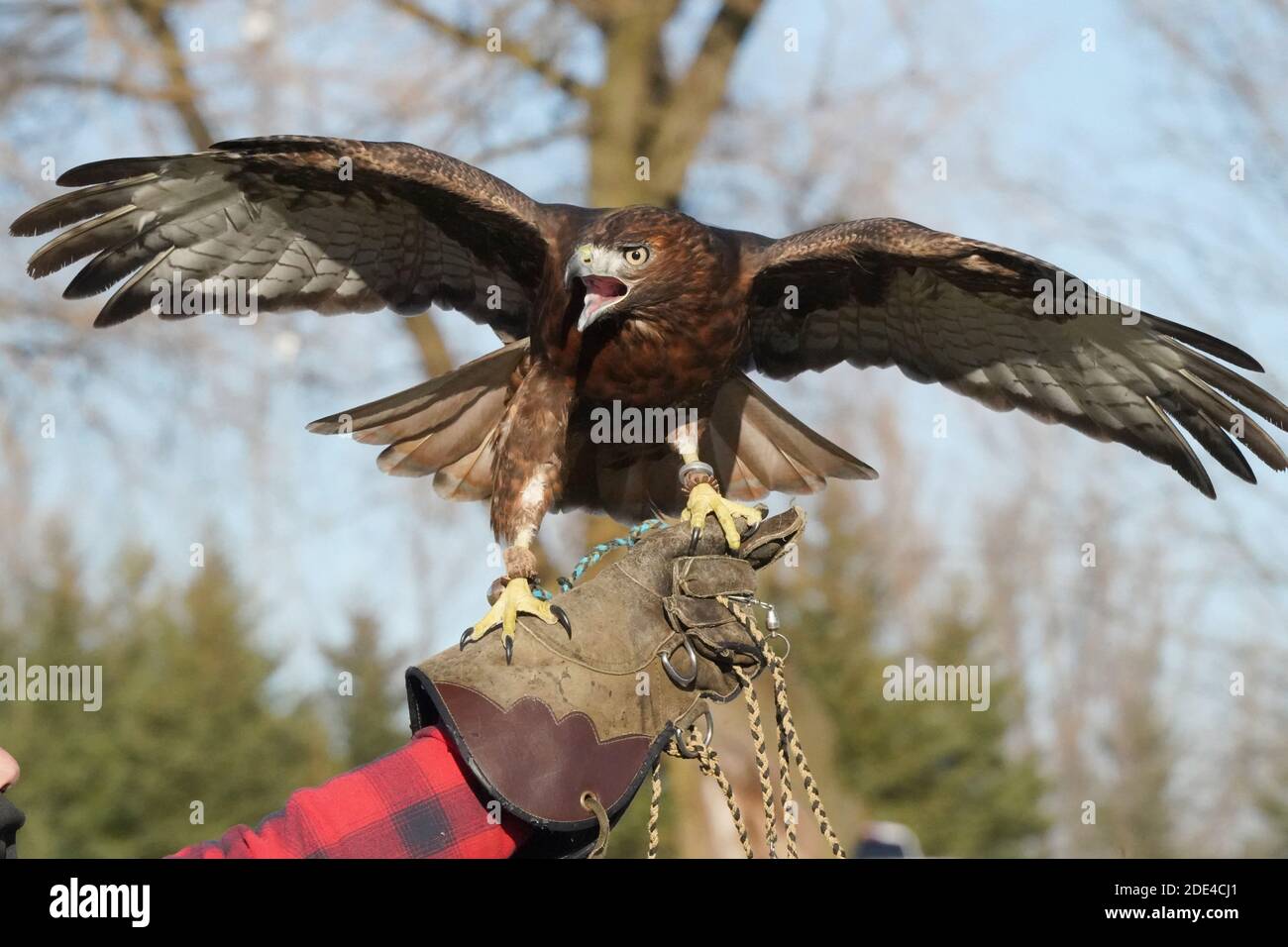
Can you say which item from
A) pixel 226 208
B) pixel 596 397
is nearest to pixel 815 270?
pixel 596 397

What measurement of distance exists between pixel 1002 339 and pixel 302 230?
2.57m

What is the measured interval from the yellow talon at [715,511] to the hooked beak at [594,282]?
0.66 m

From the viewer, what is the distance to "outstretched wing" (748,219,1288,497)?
15.1 feet

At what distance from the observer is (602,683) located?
313 cm

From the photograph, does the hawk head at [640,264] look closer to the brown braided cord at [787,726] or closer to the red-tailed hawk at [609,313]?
the red-tailed hawk at [609,313]

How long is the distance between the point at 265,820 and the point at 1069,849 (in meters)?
28.8

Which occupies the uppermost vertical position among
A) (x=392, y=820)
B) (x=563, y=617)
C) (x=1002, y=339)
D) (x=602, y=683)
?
(x=1002, y=339)

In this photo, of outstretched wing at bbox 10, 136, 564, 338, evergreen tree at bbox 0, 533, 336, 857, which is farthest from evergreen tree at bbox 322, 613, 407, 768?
outstretched wing at bbox 10, 136, 564, 338

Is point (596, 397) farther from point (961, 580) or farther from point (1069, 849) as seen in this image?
point (1069, 849)

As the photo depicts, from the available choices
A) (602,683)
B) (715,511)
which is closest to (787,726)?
(602,683)

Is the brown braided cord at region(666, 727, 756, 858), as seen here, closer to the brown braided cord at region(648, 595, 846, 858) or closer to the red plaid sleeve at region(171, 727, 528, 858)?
the brown braided cord at region(648, 595, 846, 858)

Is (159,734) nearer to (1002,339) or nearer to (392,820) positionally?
(1002,339)
